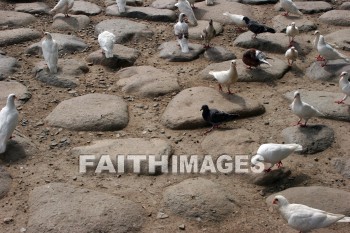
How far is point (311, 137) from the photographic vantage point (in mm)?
5273

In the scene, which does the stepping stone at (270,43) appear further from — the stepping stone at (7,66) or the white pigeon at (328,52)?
the stepping stone at (7,66)

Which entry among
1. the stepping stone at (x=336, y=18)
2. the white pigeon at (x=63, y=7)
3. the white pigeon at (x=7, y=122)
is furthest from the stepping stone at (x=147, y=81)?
the stepping stone at (x=336, y=18)

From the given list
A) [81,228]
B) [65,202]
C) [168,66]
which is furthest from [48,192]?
[168,66]

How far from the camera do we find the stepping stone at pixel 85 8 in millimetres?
8766

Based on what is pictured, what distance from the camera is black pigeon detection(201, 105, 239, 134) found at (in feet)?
17.7

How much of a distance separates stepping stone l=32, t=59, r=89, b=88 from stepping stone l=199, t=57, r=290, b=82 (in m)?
1.64

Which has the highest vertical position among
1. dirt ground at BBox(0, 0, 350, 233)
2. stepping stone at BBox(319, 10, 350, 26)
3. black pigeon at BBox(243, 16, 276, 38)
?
black pigeon at BBox(243, 16, 276, 38)

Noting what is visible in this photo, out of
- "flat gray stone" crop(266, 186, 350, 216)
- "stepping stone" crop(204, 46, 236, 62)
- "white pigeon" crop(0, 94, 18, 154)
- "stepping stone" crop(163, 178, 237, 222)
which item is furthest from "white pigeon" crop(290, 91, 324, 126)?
"white pigeon" crop(0, 94, 18, 154)

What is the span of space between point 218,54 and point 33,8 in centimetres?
344

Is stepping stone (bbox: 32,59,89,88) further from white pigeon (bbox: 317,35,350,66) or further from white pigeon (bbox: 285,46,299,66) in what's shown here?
white pigeon (bbox: 317,35,350,66)

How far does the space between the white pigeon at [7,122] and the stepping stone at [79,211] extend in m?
0.78

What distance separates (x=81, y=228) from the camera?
407cm

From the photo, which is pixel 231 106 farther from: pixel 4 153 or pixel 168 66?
pixel 4 153

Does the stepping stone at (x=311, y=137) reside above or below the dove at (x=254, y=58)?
below
